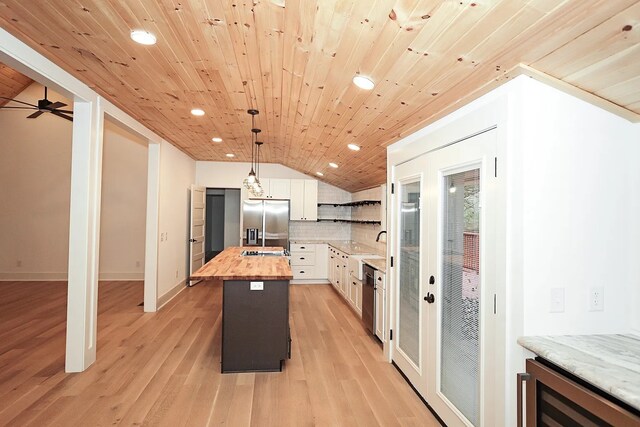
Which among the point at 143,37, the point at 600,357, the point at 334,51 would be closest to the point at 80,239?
the point at 143,37

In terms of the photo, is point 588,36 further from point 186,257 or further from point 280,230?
point 186,257

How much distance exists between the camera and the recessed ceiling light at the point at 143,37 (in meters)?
2.14

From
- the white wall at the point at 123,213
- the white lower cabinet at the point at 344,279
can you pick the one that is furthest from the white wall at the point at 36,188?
the white lower cabinet at the point at 344,279

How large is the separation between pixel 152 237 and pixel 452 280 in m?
4.35

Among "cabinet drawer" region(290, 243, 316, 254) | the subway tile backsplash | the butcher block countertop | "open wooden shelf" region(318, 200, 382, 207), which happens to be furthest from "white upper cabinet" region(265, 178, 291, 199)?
the butcher block countertop

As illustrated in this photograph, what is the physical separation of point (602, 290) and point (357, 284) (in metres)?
3.34

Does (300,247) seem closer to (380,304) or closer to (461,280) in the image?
(380,304)

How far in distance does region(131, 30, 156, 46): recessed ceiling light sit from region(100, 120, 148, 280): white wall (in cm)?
577

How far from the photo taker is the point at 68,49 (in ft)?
8.05

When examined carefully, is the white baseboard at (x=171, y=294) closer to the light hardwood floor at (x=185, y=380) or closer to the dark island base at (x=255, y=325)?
the light hardwood floor at (x=185, y=380)

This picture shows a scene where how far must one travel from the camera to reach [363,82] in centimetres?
238

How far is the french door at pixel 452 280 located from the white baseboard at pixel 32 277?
7.44 metres

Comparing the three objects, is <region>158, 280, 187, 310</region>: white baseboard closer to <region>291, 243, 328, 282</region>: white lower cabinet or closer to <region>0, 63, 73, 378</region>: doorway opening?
<region>291, 243, 328, 282</region>: white lower cabinet

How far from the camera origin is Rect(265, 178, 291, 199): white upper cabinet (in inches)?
291
